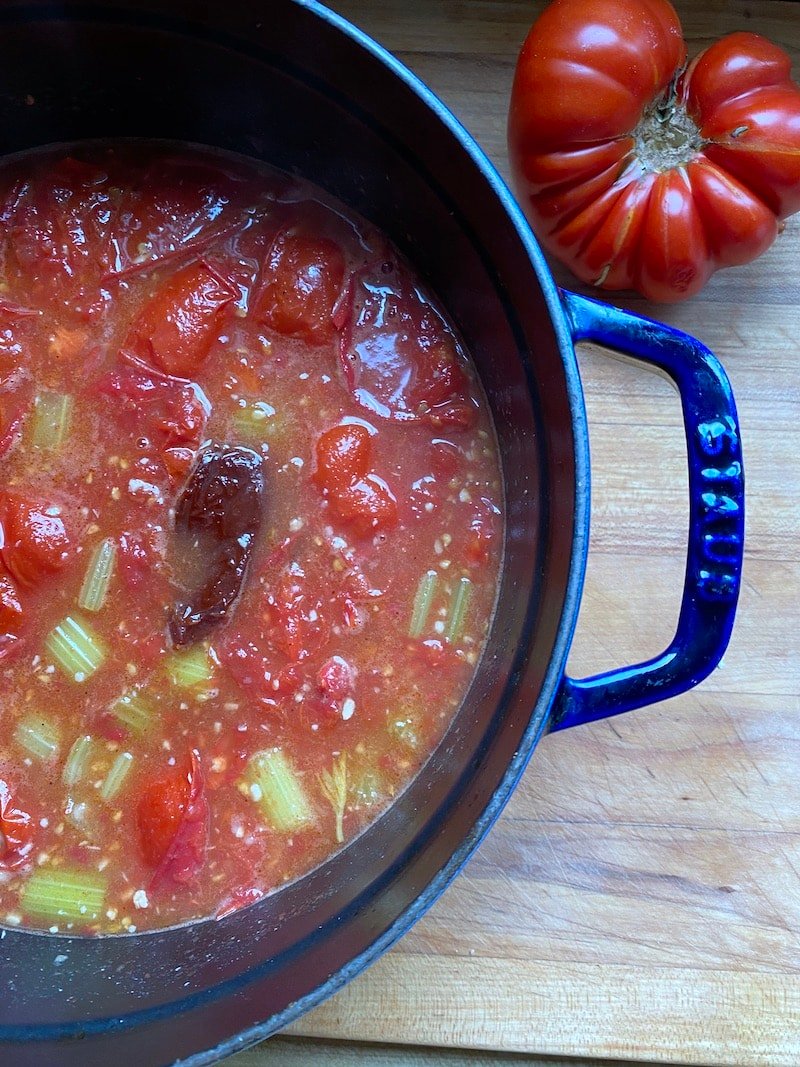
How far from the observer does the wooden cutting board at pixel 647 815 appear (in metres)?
1.55

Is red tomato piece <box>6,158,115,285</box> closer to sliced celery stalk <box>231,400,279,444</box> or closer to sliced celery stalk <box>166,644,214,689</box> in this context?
sliced celery stalk <box>231,400,279,444</box>

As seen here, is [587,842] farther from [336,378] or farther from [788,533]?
[336,378]

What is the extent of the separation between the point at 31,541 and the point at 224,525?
32 centimetres

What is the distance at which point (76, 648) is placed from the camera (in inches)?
59.8

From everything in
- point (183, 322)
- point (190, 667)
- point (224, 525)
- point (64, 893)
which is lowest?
point (64, 893)

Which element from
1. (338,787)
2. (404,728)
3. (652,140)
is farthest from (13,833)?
(652,140)

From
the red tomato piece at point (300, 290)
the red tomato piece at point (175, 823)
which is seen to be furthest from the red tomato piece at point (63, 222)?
the red tomato piece at point (175, 823)

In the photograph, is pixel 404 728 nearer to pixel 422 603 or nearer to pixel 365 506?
pixel 422 603

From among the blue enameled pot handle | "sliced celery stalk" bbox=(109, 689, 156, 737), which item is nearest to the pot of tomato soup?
"sliced celery stalk" bbox=(109, 689, 156, 737)

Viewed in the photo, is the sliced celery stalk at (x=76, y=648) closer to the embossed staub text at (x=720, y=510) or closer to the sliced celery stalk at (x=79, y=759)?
the sliced celery stalk at (x=79, y=759)

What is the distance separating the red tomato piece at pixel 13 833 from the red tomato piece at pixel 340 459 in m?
0.75

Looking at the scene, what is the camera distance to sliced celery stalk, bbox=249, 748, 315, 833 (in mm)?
1507

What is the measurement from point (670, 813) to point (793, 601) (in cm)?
44

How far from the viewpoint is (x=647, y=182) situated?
1.51 m
